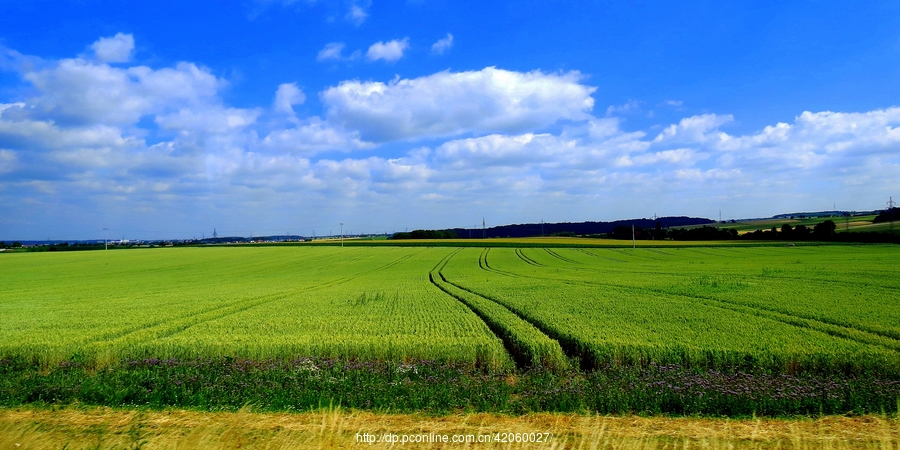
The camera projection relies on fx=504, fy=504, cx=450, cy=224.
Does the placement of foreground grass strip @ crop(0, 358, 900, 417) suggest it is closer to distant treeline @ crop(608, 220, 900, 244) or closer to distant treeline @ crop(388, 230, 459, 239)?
distant treeline @ crop(608, 220, 900, 244)

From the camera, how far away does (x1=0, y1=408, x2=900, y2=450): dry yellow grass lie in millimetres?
6824

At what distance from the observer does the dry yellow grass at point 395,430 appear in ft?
22.4

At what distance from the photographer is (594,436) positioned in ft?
23.2

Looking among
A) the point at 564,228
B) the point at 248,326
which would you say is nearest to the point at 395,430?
the point at 248,326

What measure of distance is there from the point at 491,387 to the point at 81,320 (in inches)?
649

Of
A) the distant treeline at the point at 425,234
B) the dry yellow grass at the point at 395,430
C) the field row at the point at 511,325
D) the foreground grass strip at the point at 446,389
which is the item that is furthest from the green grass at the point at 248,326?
the distant treeline at the point at 425,234

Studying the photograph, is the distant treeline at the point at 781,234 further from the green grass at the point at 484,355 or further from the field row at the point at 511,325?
the green grass at the point at 484,355

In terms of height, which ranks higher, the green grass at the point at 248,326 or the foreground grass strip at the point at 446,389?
the green grass at the point at 248,326

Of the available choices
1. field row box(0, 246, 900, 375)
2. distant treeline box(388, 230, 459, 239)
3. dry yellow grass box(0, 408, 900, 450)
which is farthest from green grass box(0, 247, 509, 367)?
distant treeline box(388, 230, 459, 239)

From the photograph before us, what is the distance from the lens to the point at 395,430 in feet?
25.5

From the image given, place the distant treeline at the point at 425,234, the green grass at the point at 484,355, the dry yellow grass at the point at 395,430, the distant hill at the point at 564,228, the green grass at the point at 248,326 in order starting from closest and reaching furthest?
the dry yellow grass at the point at 395,430
the green grass at the point at 484,355
the green grass at the point at 248,326
the distant treeline at the point at 425,234
the distant hill at the point at 564,228

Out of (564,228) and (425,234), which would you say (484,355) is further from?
(564,228)

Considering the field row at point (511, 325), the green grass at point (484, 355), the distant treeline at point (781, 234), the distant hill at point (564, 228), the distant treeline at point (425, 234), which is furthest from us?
the distant hill at point (564, 228)

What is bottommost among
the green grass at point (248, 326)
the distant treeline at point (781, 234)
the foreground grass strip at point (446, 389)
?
the foreground grass strip at point (446, 389)
